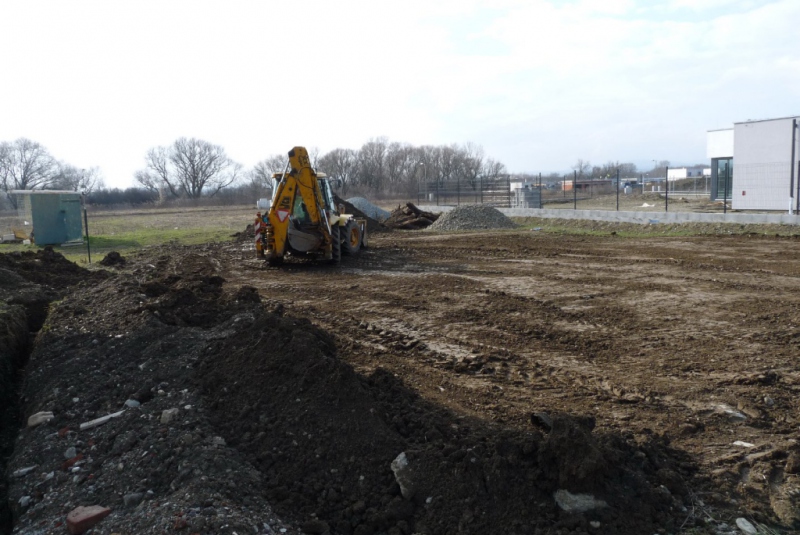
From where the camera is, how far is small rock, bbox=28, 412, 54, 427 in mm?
5898

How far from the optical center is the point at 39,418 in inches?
233

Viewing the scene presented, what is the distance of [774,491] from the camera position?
4512mm

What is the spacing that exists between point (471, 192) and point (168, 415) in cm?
3741

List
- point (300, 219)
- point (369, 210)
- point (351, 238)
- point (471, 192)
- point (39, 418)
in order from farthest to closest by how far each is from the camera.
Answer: point (471, 192) → point (369, 210) → point (351, 238) → point (300, 219) → point (39, 418)

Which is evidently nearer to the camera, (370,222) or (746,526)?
(746,526)

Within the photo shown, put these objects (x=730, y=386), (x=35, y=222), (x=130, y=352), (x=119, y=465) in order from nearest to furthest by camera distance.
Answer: (x=119, y=465) < (x=730, y=386) < (x=130, y=352) < (x=35, y=222)

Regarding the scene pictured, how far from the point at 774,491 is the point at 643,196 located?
47460 millimetres

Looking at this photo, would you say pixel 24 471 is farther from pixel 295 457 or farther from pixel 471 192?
pixel 471 192

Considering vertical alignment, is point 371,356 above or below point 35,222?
below

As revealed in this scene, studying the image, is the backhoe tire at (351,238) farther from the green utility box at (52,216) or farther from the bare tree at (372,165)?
the bare tree at (372,165)

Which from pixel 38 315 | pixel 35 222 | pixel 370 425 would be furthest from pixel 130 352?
pixel 35 222

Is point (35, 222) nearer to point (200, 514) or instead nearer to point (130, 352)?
point (130, 352)

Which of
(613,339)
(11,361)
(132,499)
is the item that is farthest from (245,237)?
(132,499)

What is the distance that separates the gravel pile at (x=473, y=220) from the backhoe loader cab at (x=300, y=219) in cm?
1115
